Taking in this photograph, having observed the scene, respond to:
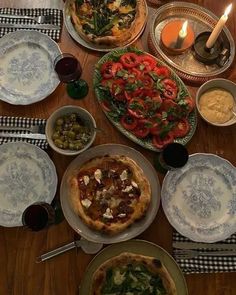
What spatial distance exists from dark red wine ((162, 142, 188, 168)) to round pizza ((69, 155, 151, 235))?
0.13m

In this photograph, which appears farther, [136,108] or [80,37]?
[80,37]

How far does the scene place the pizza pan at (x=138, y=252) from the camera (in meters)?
1.61

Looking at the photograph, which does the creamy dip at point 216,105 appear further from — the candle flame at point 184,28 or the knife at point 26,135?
the knife at point 26,135

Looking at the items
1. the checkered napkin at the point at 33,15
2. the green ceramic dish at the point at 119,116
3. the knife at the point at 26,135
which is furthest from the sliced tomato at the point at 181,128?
the checkered napkin at the point at 33,15

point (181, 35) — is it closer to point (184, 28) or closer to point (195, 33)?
point (184, 28)

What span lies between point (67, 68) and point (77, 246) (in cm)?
79

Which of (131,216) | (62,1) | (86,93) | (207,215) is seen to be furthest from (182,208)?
(62,1)

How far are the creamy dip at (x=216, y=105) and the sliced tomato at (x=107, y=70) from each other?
0.44 m

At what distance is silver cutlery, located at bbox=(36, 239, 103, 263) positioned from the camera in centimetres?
168

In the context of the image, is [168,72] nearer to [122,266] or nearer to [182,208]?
[182,208]

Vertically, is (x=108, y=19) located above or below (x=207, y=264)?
above

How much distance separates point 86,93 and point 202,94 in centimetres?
55

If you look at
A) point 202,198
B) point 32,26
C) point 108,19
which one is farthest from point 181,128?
point 32,26

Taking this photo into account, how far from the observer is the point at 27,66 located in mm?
1985
